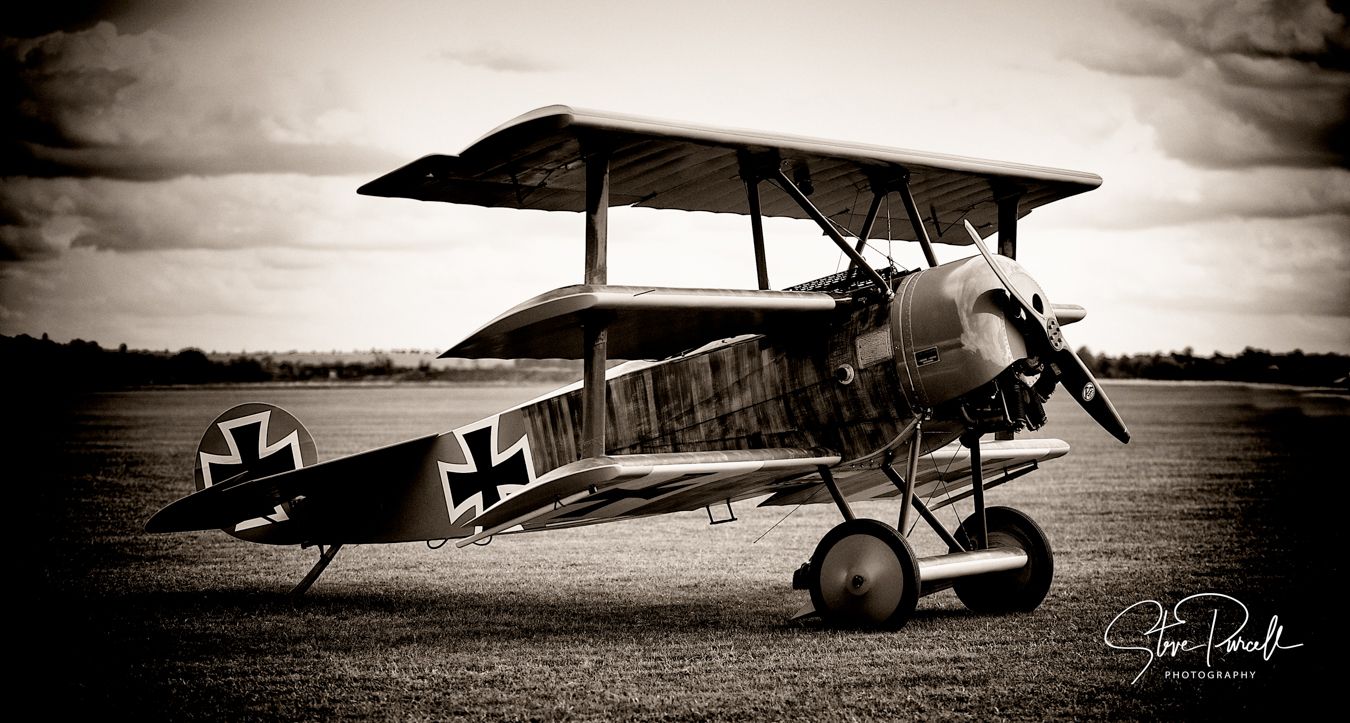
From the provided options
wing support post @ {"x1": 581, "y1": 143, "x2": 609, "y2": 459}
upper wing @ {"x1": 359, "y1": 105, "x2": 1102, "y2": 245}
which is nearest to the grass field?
wing support post @ {"x1": 581, "y1": 143, "x2": 609, "y2": 459}

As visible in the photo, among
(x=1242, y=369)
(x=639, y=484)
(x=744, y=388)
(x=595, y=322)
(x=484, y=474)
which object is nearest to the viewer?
(x=595, y=322)

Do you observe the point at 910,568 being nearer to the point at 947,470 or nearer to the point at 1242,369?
the point at 947,470

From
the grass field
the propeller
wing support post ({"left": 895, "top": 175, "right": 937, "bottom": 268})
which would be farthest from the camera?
wing support post ({"left": 895, "top": 175, "right": 937, "bottom": 268})

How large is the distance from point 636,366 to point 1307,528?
8400 millimetres

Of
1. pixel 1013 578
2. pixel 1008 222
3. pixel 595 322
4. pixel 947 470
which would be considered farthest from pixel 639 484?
pixel 1008 222

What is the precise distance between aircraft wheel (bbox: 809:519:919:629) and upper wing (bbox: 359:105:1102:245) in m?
2.40

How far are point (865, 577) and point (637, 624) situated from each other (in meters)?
1.66

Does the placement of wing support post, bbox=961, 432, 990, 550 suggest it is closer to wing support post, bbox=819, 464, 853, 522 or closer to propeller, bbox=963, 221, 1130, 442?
propeller, bbox=963, 221, 1130, 442

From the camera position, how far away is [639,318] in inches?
258

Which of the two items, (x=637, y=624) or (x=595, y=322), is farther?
(x=637, y=624)

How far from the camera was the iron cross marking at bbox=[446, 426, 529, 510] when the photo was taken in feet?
25.3

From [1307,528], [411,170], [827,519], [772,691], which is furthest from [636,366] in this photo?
[1307,528]
